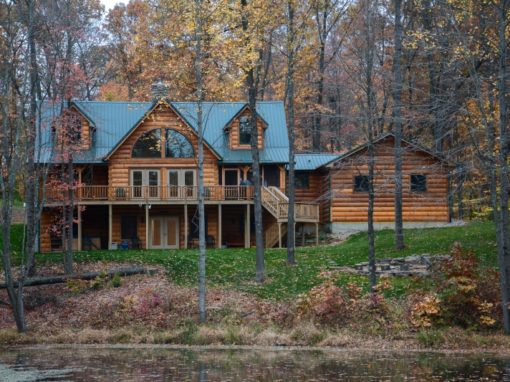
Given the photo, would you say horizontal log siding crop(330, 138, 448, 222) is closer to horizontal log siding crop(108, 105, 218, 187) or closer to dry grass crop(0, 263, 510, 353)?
horizontal log siding crop(108, 105, 218, 187)

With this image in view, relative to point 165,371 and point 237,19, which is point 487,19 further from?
point 165,371

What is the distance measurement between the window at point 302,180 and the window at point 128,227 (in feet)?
30.7

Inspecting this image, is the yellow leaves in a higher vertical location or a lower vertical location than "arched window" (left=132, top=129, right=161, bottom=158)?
lower

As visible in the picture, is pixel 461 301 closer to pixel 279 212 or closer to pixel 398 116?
pixel 398 116

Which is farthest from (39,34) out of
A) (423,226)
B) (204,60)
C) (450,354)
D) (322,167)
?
(423,226)

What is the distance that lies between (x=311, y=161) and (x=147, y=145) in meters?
9.57

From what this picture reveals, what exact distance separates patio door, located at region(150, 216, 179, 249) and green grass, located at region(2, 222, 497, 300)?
724 centimetres

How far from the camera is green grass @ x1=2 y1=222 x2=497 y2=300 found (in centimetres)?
2573

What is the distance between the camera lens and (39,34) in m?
25.0

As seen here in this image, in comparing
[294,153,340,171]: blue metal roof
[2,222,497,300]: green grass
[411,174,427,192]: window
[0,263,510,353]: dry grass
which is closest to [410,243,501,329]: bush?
[0,263,510,353]: dry grass

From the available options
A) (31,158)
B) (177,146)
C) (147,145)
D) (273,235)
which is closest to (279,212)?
(273,235)

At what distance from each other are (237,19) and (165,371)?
42.0ft

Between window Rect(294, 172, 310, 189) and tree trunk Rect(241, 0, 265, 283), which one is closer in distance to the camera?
tree trunk Rect(241, 0, 265, 283)

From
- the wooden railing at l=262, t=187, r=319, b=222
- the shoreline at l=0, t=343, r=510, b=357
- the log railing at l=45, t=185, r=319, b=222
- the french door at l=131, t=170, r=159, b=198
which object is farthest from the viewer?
the french door at l=131, t=170, r=159, b=198
